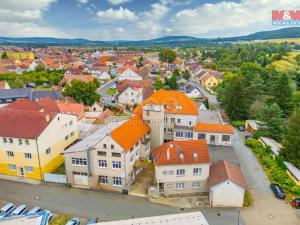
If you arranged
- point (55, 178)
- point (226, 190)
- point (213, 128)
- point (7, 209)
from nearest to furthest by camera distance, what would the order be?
point (7, 209) < point (226, 190) < point (55, 178) < point (213, 128)

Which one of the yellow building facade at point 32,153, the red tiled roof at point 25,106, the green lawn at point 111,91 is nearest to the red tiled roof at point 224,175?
the yellow building facade at point 32,153

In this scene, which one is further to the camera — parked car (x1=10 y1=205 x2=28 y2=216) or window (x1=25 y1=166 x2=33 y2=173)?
window (x1=25 y1=166 x2=33 y2=173)

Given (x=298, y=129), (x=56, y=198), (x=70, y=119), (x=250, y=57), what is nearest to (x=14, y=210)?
(x=56, y=198)

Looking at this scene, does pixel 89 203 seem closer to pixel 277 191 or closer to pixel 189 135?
pixel 189 135

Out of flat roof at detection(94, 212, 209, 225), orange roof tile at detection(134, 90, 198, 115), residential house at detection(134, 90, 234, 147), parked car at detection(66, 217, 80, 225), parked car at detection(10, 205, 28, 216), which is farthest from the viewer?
orange roof tile at detection(134, 90, 198, 115)

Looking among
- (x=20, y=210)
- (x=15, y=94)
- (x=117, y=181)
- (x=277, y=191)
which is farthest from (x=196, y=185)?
(x=15, y=94)

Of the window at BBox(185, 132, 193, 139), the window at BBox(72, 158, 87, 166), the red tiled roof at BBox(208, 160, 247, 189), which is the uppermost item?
the window at BBox(72, 158, 87, 166)

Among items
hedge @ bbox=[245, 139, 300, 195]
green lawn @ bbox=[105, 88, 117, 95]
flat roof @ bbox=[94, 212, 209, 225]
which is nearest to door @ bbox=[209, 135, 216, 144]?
hedge @ bbox=[245, 139, 300, 195]

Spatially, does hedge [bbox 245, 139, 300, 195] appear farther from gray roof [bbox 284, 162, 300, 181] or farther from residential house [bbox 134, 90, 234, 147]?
residential house [bbox 134, 90, 234, 147]
